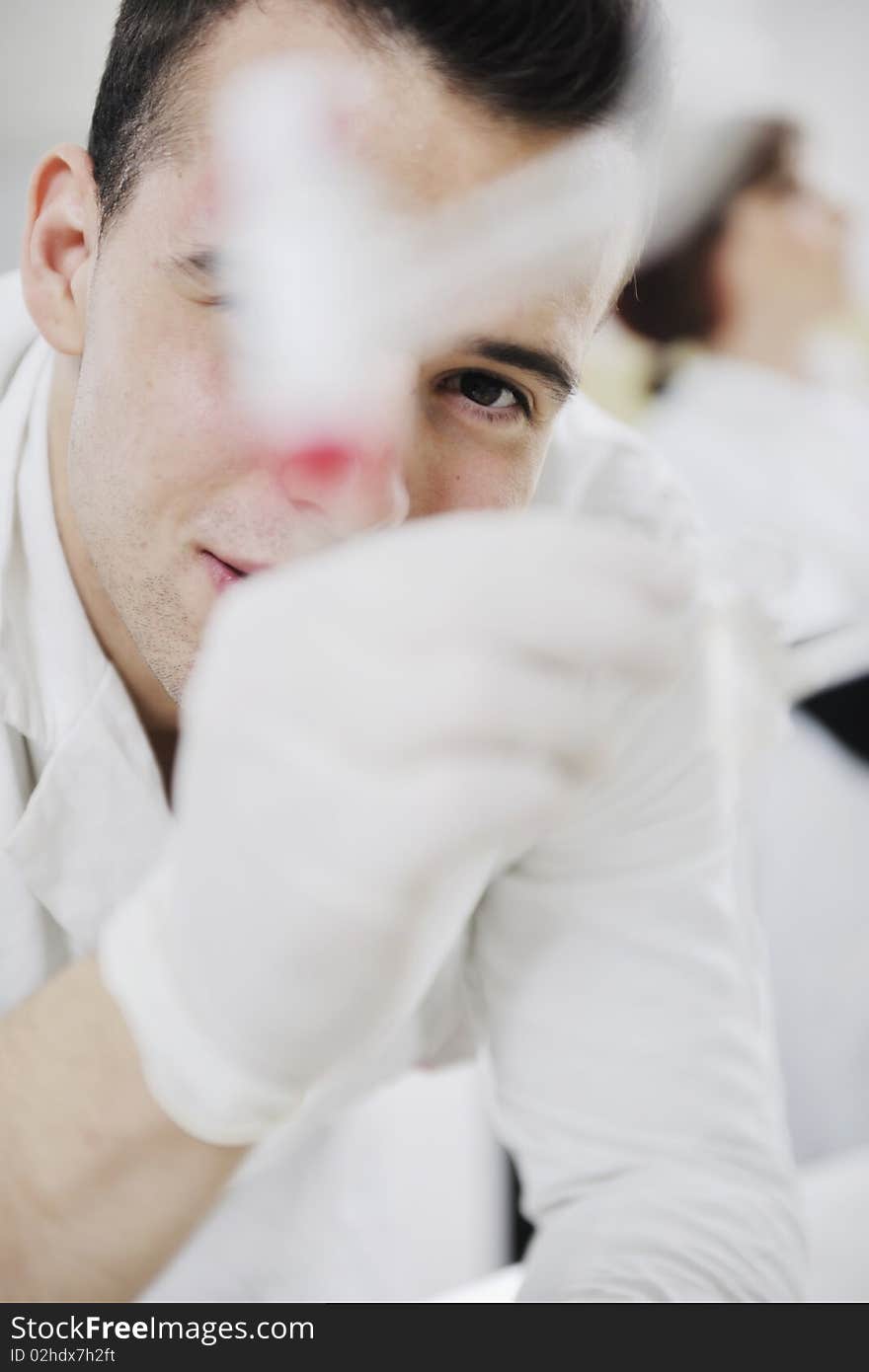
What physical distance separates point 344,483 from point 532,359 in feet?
0.48

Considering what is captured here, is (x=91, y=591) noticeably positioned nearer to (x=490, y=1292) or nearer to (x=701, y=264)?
(x=490, y=1292)

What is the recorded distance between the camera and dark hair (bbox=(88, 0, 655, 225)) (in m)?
0.60

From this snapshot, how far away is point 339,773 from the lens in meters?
0.41

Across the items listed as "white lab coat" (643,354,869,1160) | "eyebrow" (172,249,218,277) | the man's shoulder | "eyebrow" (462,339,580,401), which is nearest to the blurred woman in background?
"white lab coat" (643,354,869,1160)

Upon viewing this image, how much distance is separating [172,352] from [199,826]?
309 millimetres

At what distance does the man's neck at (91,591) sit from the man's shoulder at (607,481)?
340 millimetres

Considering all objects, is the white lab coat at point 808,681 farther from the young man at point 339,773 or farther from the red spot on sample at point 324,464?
the red spot on sample at point 324,464

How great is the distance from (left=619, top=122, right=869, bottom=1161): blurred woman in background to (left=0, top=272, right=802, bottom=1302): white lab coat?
20.5 inches

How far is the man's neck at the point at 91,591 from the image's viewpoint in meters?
0.75

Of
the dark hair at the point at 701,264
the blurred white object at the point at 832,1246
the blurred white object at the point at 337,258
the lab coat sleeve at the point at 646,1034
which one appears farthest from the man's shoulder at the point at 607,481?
the blurred white object at the point at 832,1246

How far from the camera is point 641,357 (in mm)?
1318

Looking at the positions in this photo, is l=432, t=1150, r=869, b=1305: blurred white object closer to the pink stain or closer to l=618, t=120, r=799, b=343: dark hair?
the pink stain

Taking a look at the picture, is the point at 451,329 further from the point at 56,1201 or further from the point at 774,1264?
the point at 774,1264
